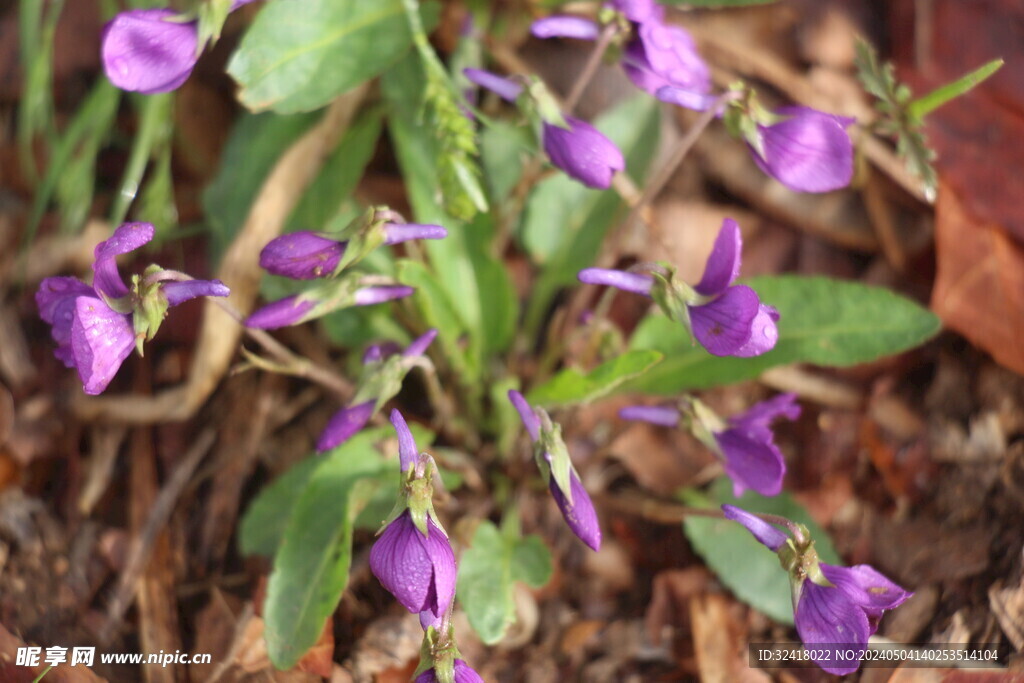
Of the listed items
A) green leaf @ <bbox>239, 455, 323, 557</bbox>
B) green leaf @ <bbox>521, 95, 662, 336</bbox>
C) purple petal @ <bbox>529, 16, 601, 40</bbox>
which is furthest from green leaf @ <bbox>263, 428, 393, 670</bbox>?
purple petal @ <bbox>529, 16, 601, 40</bbox>

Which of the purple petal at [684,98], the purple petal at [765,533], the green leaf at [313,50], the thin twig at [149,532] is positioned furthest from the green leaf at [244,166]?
the purple petal at [765,533]

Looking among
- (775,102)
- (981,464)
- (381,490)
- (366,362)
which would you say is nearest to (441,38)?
(775,102)

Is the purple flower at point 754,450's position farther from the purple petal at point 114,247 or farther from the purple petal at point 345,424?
the purple petal at point 114,247

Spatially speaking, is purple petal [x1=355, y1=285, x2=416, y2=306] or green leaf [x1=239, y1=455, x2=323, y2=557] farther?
green leaf [x1=239, y1=455, x2=323, y2=557]

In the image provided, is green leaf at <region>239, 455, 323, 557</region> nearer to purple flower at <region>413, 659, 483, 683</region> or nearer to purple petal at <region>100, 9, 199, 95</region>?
purple flower at <region>413, 659, 483, 683</region>

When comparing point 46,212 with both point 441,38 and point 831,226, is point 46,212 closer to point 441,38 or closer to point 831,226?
point 441,38
